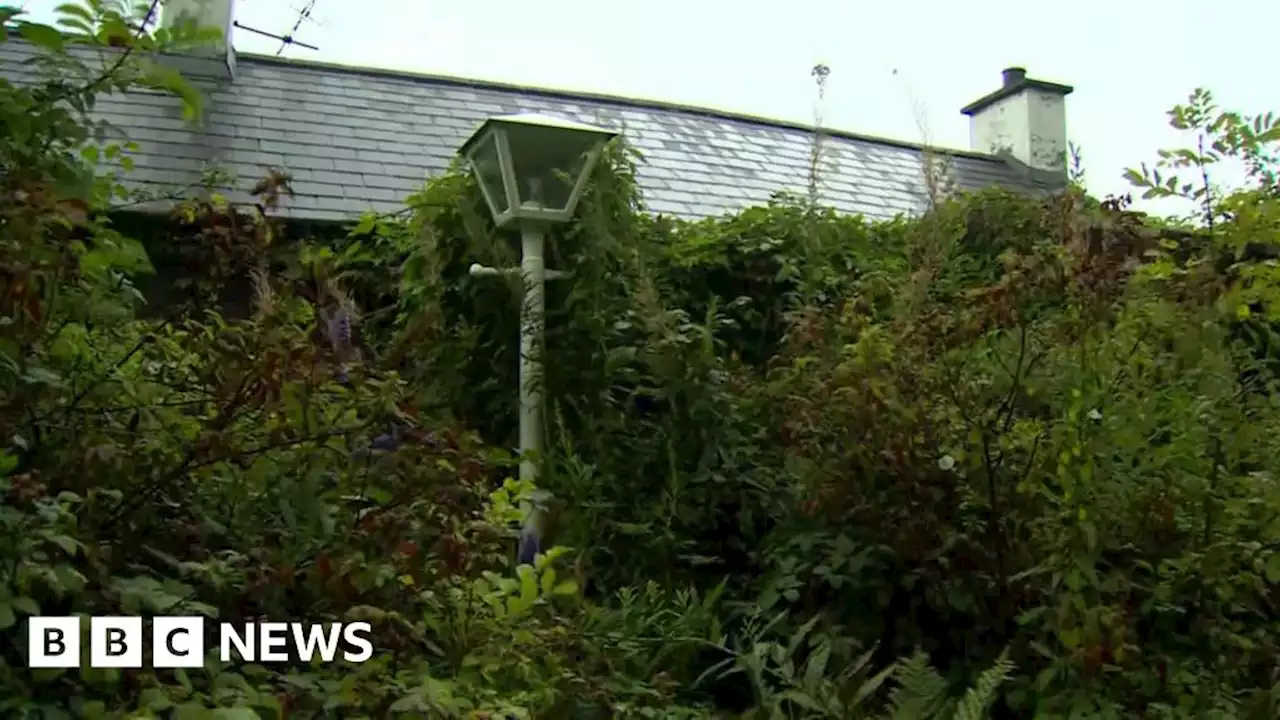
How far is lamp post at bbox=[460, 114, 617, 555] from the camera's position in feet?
12.4

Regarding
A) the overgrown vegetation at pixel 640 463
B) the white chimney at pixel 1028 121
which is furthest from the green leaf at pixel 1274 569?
the white chimney at pixel 1028 121

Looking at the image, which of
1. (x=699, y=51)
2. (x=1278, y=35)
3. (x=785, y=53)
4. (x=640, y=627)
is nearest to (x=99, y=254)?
(x=640, y=627)

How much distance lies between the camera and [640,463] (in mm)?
3943

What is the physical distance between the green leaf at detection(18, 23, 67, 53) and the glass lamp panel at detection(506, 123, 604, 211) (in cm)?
197

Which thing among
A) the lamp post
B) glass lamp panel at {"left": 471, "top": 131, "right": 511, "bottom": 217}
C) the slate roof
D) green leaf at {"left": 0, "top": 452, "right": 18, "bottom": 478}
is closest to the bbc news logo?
green leaf at {"left": 0, "top": 452, "right": 18, "bottom": 478}

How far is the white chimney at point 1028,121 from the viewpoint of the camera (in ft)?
35.4

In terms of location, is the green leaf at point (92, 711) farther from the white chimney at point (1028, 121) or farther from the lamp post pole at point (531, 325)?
the white chimney at point (1028, 121)

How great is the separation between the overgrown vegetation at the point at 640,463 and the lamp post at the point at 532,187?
0.15 meters

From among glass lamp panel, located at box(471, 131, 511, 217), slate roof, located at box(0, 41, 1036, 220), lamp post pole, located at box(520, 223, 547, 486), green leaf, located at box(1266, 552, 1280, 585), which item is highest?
slate roof, located at box(0, 41, 1036, 220)

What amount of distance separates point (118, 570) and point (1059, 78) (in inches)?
423

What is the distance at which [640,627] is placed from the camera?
3162mm

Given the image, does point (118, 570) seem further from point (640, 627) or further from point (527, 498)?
point (640, 627)

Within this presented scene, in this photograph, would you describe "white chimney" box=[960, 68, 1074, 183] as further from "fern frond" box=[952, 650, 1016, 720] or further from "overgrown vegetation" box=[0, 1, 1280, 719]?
"fern frond" box=[952, 650, 1016, 720]

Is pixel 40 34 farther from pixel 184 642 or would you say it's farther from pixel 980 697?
pixel 980 697
